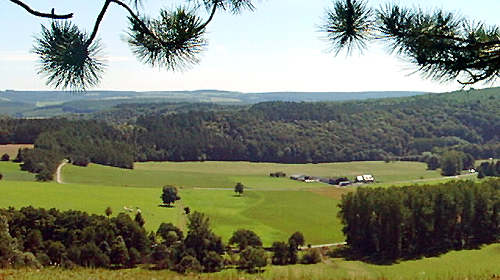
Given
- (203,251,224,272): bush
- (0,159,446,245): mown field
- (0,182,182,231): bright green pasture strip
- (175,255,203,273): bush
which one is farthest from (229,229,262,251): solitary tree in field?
(175,255,203,273): bush

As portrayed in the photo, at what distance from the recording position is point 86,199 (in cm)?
5097

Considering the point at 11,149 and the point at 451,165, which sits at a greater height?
the point at 11,149

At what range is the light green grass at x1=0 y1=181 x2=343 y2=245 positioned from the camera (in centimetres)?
4512

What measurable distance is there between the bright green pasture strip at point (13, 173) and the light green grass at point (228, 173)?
17.8 feet

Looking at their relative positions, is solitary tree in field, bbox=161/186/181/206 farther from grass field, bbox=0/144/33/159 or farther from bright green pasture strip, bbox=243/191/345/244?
grass field, bbox=0/144/33/159

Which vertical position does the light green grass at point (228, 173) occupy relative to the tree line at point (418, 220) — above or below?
below

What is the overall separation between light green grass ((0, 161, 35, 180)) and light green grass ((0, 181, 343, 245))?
7970 mm

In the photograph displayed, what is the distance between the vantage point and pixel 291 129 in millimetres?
127625

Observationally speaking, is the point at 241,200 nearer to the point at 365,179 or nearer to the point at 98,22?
the point at 365,179

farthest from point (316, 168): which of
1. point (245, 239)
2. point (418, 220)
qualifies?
point (245, 239)

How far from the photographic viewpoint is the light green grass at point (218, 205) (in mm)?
45125

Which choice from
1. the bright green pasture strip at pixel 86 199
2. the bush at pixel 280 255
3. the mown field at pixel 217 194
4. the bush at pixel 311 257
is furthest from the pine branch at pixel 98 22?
the bright green pasture strip at pixel 86 199

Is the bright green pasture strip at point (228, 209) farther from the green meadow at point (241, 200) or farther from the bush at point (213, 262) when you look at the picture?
the bush at point (213, 262)

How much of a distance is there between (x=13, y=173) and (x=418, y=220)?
51.3m
